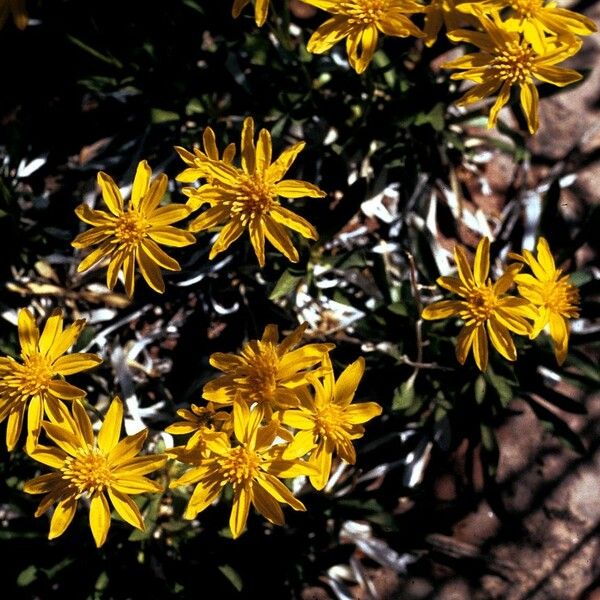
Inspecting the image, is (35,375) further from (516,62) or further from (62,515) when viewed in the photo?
(516,62)

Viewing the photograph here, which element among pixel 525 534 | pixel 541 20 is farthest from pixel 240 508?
pixel 541 20

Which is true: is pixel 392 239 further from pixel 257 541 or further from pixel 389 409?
pixel 257 541

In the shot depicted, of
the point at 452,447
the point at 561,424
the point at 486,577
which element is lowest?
the point at 486,577

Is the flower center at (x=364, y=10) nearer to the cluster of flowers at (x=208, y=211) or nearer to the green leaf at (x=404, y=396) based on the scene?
the cluster of flowers at (x=208, y=211)

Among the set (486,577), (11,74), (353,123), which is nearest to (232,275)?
(353,123)

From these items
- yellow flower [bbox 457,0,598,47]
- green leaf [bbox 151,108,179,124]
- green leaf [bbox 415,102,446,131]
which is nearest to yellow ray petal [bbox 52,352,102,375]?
green leaf [bbox 151,108,179,124]

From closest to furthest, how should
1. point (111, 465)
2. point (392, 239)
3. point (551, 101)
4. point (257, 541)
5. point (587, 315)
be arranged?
point (111, 465), point (257, 541), point (587, 315), point (392, 239), point (551, 101)

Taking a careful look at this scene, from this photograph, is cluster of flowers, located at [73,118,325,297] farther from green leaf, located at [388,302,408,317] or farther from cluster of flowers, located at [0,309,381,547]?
green leaf, located at [388,302,408,317]
